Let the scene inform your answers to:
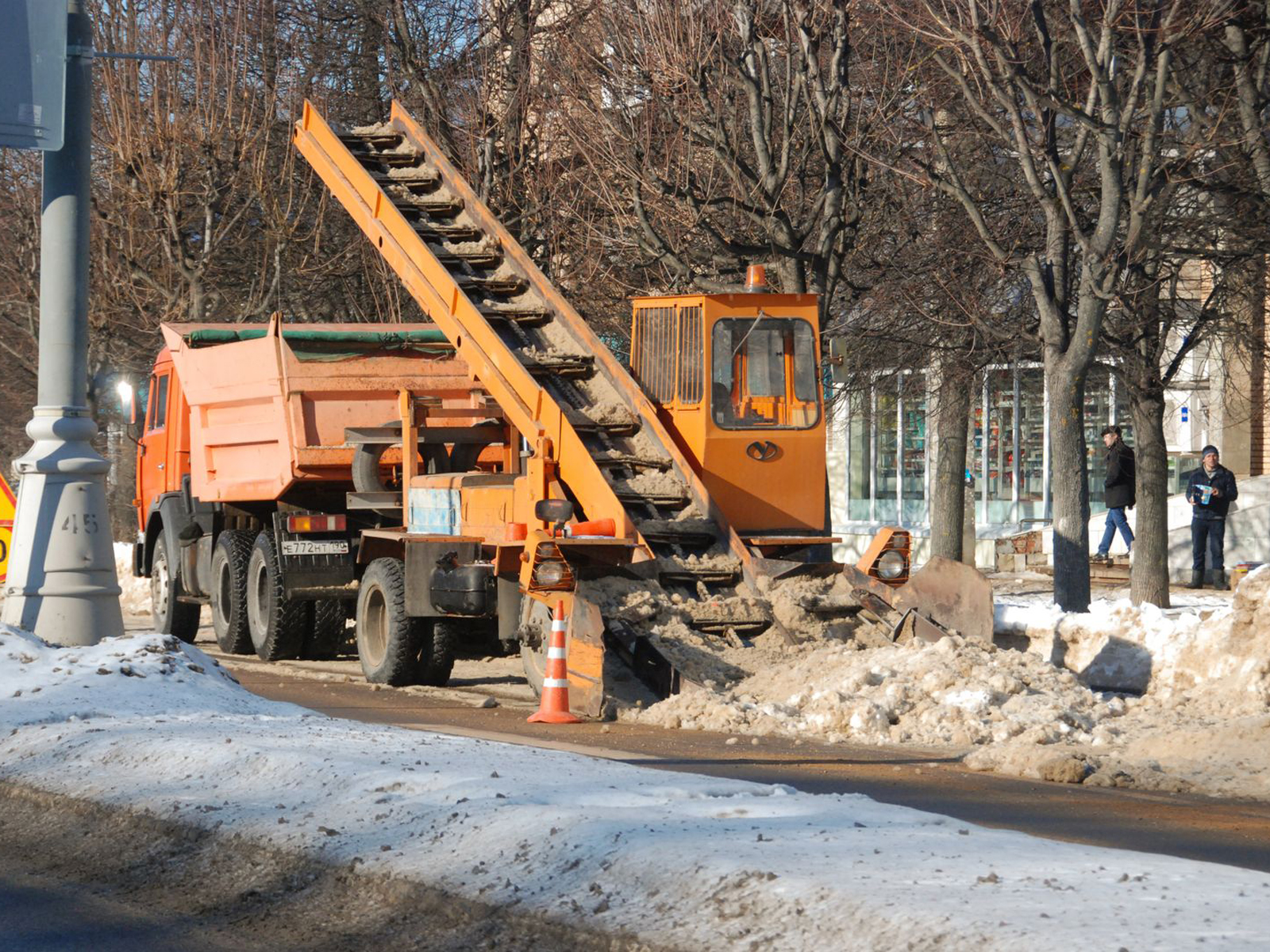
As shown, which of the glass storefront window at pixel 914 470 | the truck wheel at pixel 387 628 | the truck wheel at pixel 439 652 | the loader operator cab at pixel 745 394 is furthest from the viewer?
the glass storefront window at pixel 914 470

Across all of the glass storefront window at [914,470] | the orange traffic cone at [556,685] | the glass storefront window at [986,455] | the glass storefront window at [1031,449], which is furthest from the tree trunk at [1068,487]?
the glass storefront window at [914,470]

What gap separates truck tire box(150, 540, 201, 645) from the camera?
19141 mm

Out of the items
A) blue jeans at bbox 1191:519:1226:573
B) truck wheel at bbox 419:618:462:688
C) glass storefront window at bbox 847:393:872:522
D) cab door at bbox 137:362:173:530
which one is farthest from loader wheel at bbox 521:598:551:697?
glass storefront window at bbox 847:393:872:522

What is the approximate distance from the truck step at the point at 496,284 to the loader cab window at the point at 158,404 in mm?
5361

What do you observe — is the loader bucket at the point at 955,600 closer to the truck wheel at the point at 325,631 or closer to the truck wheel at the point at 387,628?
the truck wheel at the point at 387,628

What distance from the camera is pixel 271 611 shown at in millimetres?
16703

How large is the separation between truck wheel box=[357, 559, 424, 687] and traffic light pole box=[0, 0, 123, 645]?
9.56ft

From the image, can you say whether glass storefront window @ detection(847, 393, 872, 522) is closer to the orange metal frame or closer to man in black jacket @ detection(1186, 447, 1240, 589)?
man in black jacket @ detection(1186, 447, 1240, 589)

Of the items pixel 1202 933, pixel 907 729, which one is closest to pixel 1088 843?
pixel 1202 933

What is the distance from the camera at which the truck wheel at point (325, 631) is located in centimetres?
1694

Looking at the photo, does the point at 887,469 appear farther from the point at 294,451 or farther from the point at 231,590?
the point at 294,451

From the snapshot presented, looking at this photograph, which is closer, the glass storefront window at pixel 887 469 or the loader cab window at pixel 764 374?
the loader cab window at pixel 764 374

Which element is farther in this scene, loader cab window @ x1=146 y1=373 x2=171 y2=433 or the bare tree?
loader cab window @ x1=146 y1=373 x2=171 y2=433

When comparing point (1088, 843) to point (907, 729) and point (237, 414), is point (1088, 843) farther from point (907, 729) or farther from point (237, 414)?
point (237, 414)
